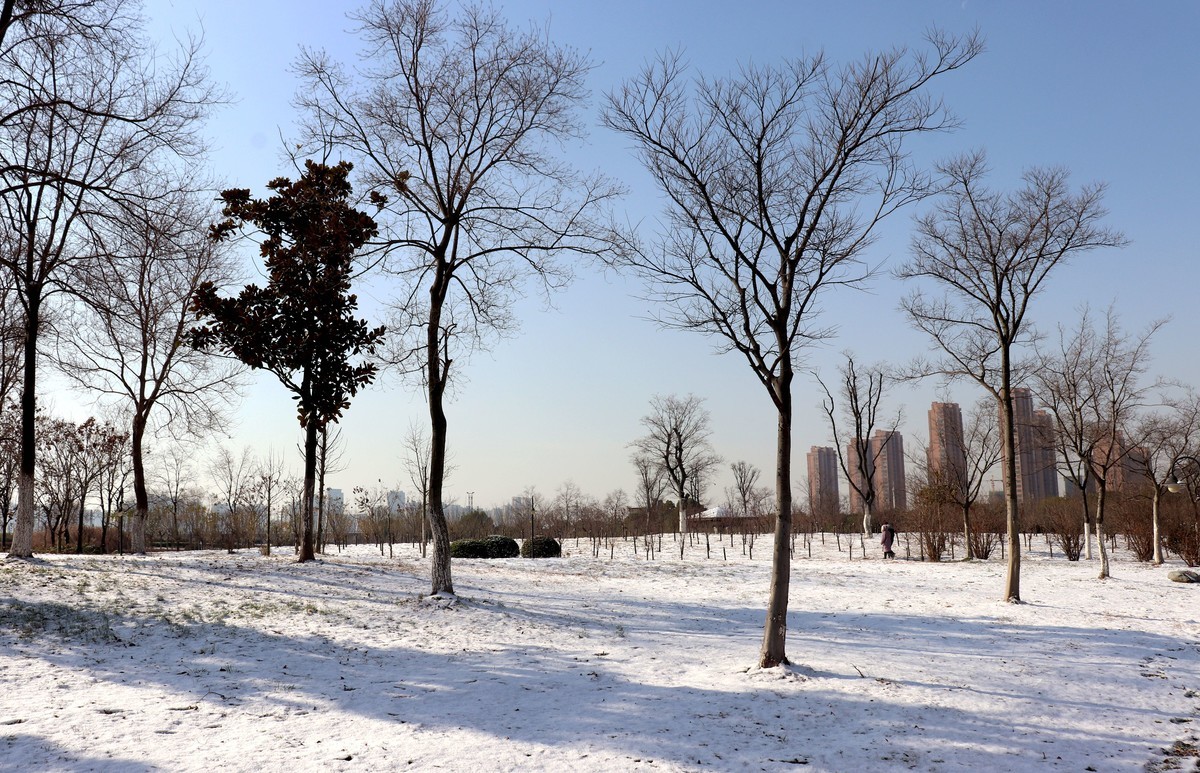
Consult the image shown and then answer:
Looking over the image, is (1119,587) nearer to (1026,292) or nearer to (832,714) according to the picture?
(1026,292)

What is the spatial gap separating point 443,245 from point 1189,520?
26.9 metres

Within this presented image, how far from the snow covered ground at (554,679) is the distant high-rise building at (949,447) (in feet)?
42.9

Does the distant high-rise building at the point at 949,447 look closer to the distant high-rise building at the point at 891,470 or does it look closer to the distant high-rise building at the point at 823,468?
the distant high-rise building at the point at 891,470

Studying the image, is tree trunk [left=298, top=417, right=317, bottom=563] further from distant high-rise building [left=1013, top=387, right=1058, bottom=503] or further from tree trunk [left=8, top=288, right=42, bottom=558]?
distant high-rise building [left=1013, top=387, right=1058, bottom=503]

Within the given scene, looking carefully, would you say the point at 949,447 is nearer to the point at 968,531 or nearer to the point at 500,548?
the point at 968,531

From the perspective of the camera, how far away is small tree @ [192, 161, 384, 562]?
15.7 metres

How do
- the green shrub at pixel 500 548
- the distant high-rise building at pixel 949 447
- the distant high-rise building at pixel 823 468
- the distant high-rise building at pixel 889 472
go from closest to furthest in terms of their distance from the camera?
the green shrub at pixel 500 548, the distant high-rise building at pixel 949 447, the distant high-rise building at pixel 889 472, the distant high-rise building at pixel 823 468

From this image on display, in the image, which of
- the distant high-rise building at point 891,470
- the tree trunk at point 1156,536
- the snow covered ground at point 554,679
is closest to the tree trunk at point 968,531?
the tree trunk at point 1156,536

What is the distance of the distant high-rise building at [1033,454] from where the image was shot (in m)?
26.2

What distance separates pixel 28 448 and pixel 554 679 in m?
12.5

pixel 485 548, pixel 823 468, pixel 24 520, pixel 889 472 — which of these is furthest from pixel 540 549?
pixel 823 468

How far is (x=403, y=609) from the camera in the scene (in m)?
11.5

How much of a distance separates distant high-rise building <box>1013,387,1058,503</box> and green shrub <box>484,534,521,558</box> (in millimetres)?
17423

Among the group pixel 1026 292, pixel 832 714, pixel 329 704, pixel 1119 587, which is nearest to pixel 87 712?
pixel 329 704
